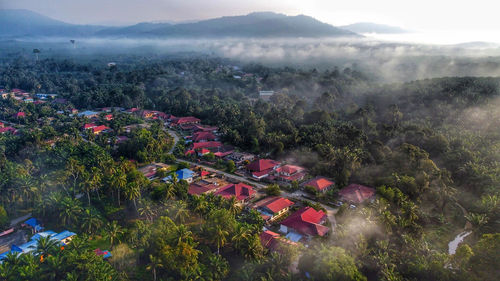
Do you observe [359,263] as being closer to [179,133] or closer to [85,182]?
[85,182]

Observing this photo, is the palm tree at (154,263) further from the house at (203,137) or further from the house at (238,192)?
the house at (203,137)

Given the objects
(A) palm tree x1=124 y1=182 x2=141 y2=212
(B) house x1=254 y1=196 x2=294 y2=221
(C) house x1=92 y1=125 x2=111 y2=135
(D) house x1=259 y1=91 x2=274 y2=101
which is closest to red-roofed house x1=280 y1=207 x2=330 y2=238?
(B) house x1=254 y1=196 x2=294 y2=221

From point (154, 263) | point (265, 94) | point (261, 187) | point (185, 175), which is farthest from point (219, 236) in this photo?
point (265, 94)

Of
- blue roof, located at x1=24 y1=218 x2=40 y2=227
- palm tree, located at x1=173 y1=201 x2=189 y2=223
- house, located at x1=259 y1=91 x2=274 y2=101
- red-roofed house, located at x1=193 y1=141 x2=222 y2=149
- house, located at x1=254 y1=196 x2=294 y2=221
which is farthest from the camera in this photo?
house, located at x1=259 y1=91 x2=274 y2=101

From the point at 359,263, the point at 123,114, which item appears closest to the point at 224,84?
the point at 123,114

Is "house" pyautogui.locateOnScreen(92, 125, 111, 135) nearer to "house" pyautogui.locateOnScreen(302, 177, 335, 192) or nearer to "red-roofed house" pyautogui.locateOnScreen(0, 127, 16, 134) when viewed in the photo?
"red-roofed house" pyautogui.locateOnScreen(0, 127, 16, 134)

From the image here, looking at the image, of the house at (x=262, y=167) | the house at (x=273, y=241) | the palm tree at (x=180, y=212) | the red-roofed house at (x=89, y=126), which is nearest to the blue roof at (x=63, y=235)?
the palm tree at (x=180, y=212)
